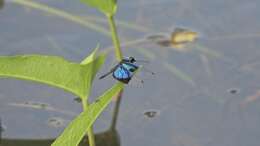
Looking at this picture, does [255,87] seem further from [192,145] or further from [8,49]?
[8,49]

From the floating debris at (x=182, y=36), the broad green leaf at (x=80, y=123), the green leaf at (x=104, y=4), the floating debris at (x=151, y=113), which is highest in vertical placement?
the floating debris at (x=182, y=36)

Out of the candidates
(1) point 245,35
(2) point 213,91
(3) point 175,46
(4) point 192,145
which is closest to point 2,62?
(4) point 192,145

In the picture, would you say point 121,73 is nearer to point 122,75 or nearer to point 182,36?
point 122,75

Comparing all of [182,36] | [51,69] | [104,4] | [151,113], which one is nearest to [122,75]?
[51,69]

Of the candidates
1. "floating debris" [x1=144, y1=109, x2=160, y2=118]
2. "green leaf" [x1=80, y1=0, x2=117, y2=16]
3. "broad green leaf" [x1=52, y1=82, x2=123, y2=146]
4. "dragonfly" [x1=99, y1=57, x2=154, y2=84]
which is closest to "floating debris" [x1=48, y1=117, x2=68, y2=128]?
"floating debris" [x1=144, y1=109, x2=160, y2=118]

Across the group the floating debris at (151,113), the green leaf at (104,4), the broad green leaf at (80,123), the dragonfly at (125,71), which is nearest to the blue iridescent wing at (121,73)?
the dragonfly at (125,71)

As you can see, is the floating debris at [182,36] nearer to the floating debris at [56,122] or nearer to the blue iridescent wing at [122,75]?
Result: the floating debris at [56,122]
